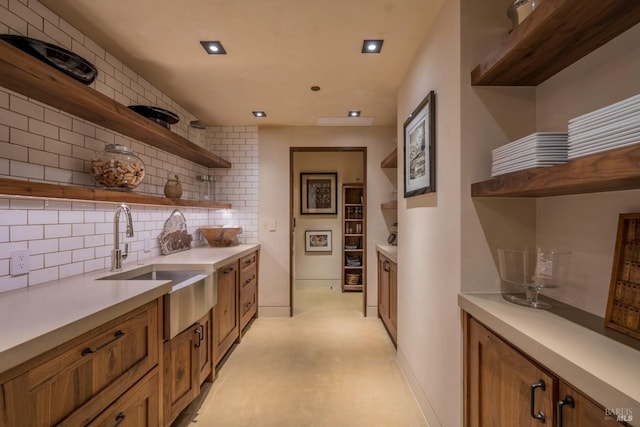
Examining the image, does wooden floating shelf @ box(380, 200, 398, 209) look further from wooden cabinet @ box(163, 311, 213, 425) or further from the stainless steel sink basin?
wooden cabinet @ box(163, 311, 213, 425)

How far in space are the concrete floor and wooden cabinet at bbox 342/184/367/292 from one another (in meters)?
1.52

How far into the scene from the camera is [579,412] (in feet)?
2.49

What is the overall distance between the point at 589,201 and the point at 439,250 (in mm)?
682

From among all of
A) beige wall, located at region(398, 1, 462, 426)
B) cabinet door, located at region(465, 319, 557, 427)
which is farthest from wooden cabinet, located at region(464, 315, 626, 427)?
beige wall, located at region(398, 1, 462, 426)

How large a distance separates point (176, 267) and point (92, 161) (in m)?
0.87

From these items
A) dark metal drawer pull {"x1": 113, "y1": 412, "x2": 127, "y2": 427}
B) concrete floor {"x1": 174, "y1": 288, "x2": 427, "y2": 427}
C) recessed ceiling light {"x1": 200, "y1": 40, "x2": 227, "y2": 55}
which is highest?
recessed ceiling light {"x1": 200, "y1": 40, "x2": 227, "y2": 55}

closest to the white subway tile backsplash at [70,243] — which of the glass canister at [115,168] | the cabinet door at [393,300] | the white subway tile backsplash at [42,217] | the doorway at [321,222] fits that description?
the white subway tile backsplash at [42,217]

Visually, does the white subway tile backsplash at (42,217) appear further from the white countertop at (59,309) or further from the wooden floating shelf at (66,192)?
the white countertop at (59,309)

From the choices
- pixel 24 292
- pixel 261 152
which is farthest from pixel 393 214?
pixel 24 292

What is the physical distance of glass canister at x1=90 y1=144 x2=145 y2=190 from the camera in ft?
5.83

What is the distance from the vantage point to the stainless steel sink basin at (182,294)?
159 centimetres

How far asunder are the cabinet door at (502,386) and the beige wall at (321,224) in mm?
3963

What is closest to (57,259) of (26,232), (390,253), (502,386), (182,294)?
(26,232)

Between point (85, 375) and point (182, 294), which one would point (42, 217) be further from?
point (85, 375)
